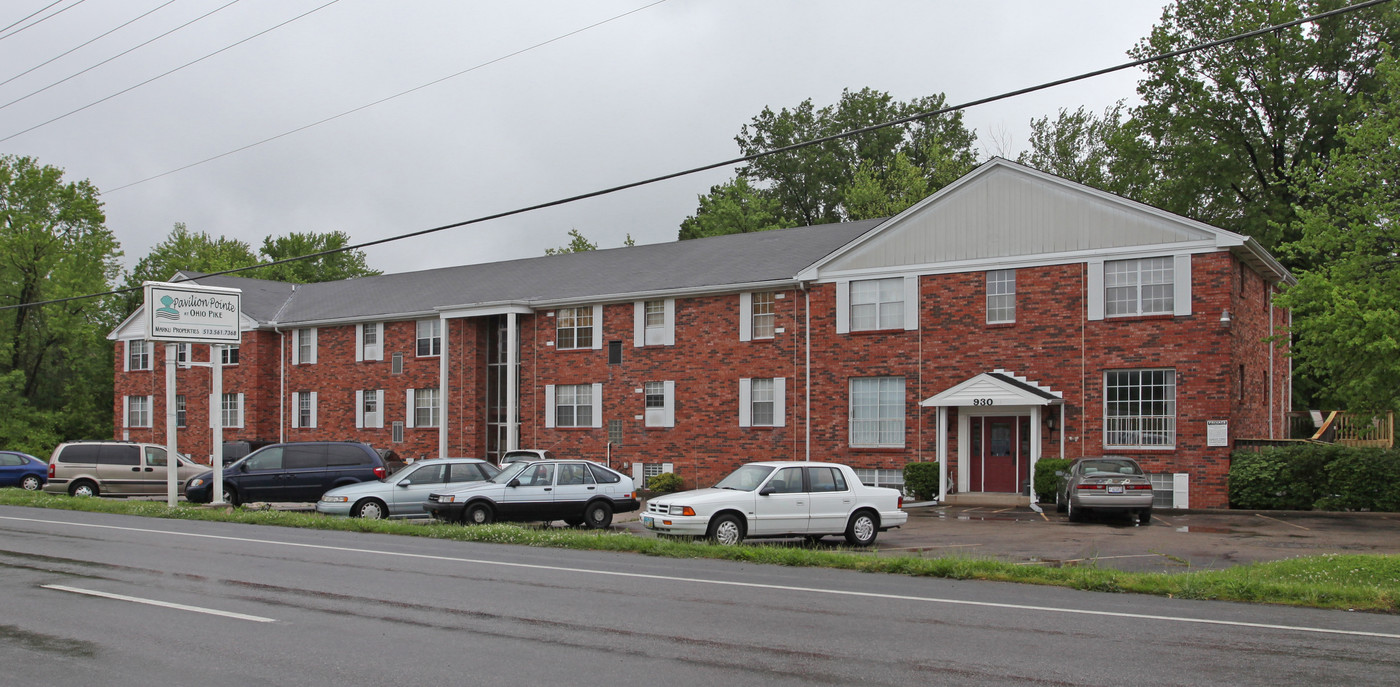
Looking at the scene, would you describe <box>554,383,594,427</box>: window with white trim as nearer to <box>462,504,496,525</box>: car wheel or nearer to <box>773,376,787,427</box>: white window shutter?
<box>773,376,787,427</box>: white window shutter

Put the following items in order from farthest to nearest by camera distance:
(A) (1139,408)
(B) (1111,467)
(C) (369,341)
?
(C) (369,341) → (A) (1139,408) → (B) (1111,467)

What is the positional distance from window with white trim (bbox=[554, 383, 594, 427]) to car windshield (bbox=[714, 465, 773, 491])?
1848cm

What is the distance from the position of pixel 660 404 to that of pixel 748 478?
661 inches

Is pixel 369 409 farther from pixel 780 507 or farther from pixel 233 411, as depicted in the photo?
pixel 780 507

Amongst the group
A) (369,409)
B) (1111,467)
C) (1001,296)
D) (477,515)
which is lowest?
(477,515)

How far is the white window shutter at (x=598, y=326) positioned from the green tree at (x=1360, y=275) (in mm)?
20175

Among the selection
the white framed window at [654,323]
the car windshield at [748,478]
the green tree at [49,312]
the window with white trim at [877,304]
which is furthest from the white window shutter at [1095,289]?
the green tree at [49,312]

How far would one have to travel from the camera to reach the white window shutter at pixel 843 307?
3095 centimetres

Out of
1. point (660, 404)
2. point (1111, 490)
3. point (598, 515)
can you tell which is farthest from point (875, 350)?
point (598, 515)

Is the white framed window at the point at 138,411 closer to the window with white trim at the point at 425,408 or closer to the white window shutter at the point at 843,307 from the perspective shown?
the window with white trim at the point at 425,408

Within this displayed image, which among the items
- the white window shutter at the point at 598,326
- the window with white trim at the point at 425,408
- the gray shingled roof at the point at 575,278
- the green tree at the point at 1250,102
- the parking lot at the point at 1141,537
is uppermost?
the green tree at the point at 1250,102

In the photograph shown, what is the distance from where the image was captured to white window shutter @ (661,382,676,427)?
113ft

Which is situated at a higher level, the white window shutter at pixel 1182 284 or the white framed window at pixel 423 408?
the white window shutter at pixel 1182 284

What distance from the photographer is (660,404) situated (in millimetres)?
35062
